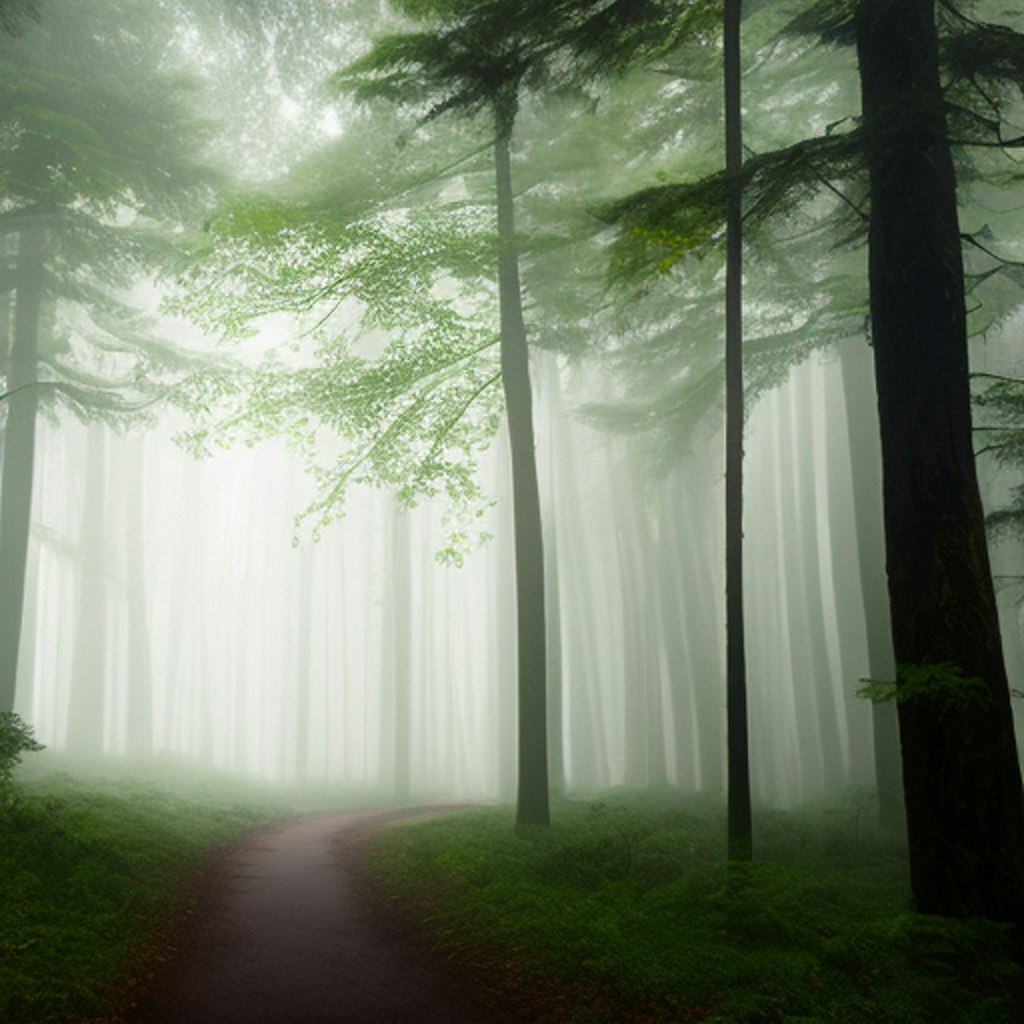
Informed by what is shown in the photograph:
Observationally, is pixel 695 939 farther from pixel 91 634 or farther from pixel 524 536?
pixel 91 634

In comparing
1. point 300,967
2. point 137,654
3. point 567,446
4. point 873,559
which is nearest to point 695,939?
point 300,967

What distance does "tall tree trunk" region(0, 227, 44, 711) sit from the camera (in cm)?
1386

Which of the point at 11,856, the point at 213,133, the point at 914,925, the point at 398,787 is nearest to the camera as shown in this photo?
the point at 914,925

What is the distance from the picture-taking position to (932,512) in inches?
241

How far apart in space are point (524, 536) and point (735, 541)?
4.72 metres

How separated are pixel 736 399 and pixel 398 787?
20382 millimetres

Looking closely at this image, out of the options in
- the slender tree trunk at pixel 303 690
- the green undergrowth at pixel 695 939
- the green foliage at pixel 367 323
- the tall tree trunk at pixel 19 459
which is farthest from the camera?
the slender tree trunk at pixel 303 690

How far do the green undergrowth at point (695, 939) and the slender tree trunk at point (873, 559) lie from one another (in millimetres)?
3112

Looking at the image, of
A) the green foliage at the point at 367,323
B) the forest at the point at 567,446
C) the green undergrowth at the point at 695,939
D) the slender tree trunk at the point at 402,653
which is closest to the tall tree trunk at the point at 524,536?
the forest at the point at 567,446

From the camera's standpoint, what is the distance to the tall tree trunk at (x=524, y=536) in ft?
35.5

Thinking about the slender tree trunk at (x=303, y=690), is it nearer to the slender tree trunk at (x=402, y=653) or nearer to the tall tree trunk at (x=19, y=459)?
the slender tree trunk at (x=402, y=653)

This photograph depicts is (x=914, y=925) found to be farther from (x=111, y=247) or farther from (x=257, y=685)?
(x=257, y=685)

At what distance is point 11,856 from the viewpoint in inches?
279


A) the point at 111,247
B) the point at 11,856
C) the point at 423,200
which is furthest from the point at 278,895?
the point at 111,247
